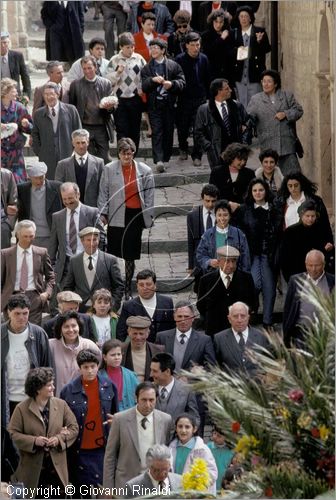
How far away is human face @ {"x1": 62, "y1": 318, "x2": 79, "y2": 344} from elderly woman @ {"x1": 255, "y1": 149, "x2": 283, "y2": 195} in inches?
119

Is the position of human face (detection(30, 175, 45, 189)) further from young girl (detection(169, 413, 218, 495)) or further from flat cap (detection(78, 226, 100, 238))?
young girl (detection(169, 413, 218, 495))

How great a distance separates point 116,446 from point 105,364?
832 mm

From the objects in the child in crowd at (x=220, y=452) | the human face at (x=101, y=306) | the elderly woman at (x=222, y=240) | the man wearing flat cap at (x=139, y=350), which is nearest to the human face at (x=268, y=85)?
the elderly woman at (x=222, y=240)

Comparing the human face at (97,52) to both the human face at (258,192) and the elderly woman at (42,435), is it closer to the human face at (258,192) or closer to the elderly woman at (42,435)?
the human face at (258,192)

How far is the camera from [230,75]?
26453mm

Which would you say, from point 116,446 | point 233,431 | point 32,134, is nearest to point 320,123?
point 32,134

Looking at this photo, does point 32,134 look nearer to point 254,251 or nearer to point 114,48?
point 254,251

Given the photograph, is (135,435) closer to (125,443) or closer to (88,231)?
(125,443)

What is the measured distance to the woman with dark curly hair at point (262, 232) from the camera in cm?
2209

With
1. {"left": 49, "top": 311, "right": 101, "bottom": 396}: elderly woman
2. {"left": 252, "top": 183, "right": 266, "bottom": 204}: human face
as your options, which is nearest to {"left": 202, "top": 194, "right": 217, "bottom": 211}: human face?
{"left": 252, "top": 183, "right": 266, "bottom": 204}: human face

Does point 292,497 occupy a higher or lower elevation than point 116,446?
higher

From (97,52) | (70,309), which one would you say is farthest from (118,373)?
(97,52)

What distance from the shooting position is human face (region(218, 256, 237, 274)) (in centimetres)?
2139

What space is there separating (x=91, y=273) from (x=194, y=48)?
4.86 metres
